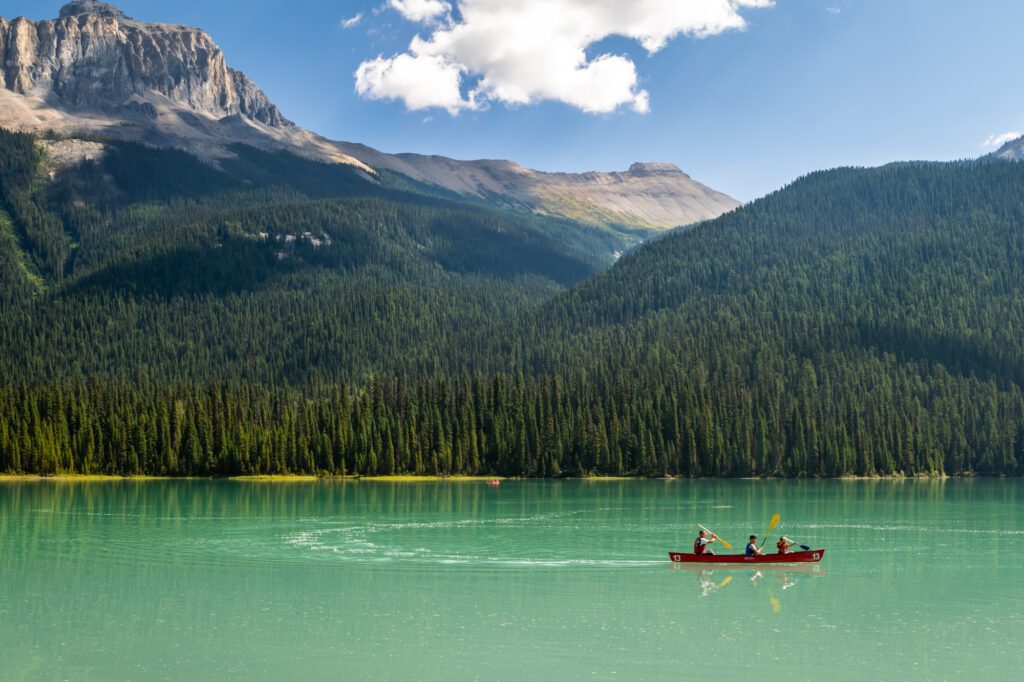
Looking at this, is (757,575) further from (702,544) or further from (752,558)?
(702,544)

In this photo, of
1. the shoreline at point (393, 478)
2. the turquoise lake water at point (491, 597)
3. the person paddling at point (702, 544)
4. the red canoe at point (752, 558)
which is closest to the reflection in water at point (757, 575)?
the turquoise lake water at point (491, 597)

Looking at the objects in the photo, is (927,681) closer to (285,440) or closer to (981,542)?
(981,542)

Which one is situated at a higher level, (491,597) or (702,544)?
(702,544)

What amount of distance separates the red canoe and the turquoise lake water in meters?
0.82

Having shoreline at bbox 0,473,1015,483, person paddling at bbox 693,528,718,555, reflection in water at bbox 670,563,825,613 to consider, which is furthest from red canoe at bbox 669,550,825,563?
shoreline at bbox 0,473,1015,483

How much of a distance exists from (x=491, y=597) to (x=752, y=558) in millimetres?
21662

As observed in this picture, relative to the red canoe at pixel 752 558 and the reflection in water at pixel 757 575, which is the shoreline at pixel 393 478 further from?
the reflection in water at pixel 757 575

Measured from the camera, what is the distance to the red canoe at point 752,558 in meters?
73.7

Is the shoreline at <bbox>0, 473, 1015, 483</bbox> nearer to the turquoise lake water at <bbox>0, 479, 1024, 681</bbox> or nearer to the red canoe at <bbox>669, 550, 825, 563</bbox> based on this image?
the turquoise lake water at <bbox>0, 479, 1024, 681</bbox>

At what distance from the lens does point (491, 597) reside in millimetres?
61688

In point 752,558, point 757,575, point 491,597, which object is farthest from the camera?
point 752,558

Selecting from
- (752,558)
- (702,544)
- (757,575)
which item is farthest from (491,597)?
(752,558)

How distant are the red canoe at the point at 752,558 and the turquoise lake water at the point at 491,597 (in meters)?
0.82

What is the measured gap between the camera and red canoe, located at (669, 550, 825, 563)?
73.7m
